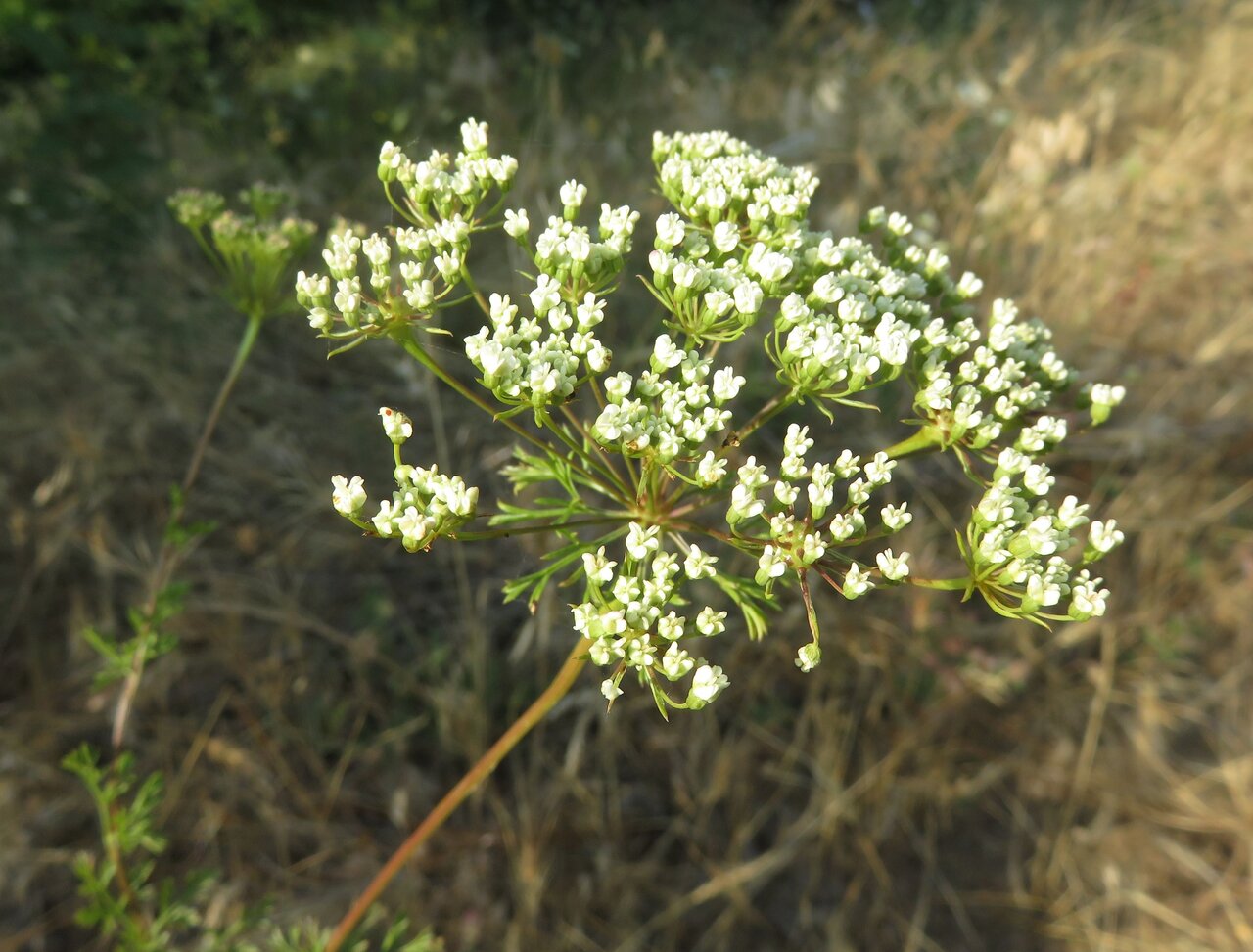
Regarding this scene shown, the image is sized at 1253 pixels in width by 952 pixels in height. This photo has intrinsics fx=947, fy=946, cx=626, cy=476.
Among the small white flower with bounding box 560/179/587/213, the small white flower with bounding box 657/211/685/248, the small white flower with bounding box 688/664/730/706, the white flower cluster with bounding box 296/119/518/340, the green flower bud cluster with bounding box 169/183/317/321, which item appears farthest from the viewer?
the green flower bud cluster with bounding box 169/183/317/321

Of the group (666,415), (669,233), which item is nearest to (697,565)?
(666,415)


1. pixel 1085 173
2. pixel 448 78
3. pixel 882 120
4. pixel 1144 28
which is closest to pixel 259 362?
pixel 448 78

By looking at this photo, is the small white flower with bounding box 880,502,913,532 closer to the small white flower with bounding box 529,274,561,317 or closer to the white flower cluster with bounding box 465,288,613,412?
the white flower cluster with bounding box 465,288,613,412

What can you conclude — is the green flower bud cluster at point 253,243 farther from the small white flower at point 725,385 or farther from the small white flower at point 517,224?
the small white flower at point 725,385

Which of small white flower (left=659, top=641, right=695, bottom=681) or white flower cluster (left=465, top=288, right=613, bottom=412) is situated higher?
white flower cluster (left=465, top=288, right=613, bottom=412)

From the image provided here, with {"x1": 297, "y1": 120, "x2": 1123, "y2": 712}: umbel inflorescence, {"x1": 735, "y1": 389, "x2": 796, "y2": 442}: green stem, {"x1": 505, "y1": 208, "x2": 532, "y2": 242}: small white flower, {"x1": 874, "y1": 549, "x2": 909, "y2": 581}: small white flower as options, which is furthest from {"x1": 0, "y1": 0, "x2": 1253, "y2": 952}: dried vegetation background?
{"x1": 874, "y1": 549, "x2": 909, "y2": 581}: small white flower
